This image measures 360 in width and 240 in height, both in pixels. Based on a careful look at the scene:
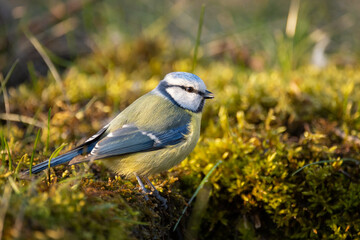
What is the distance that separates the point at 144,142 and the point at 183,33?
440 cm

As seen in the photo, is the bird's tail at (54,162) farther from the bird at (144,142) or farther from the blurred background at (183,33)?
the blurred background at (183,33)

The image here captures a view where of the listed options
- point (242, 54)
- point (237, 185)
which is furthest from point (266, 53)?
point (237, 185)

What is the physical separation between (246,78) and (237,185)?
173 centimetres

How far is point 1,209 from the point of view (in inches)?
50.5

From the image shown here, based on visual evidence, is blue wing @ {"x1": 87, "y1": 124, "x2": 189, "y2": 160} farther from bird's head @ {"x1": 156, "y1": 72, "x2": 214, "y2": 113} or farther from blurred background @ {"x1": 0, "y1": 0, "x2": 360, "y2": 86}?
blurred background @ {"x1": 0, "y1": 0, "x2": 360, "y2": 86}

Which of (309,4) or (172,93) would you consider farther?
(309,4)

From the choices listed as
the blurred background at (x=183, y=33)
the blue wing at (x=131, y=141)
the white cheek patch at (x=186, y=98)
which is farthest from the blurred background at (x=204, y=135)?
the white cheek patch at (x=186, y=98)

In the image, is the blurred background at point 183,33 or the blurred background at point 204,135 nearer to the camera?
the blurred background at point 204,135

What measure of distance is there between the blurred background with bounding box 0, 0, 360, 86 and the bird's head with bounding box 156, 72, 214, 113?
1673 mm

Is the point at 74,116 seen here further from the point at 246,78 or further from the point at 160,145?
the point at 246,78

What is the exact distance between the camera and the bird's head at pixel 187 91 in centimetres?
252

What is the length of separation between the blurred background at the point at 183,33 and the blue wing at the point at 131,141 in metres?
2.14

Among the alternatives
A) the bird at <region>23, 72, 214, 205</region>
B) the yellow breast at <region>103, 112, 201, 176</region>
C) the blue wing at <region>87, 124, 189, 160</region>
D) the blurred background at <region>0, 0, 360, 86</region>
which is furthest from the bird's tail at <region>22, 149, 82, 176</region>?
the blurred background at <region>0, 0, 360, 86</region>

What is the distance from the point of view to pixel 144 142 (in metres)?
2.17
